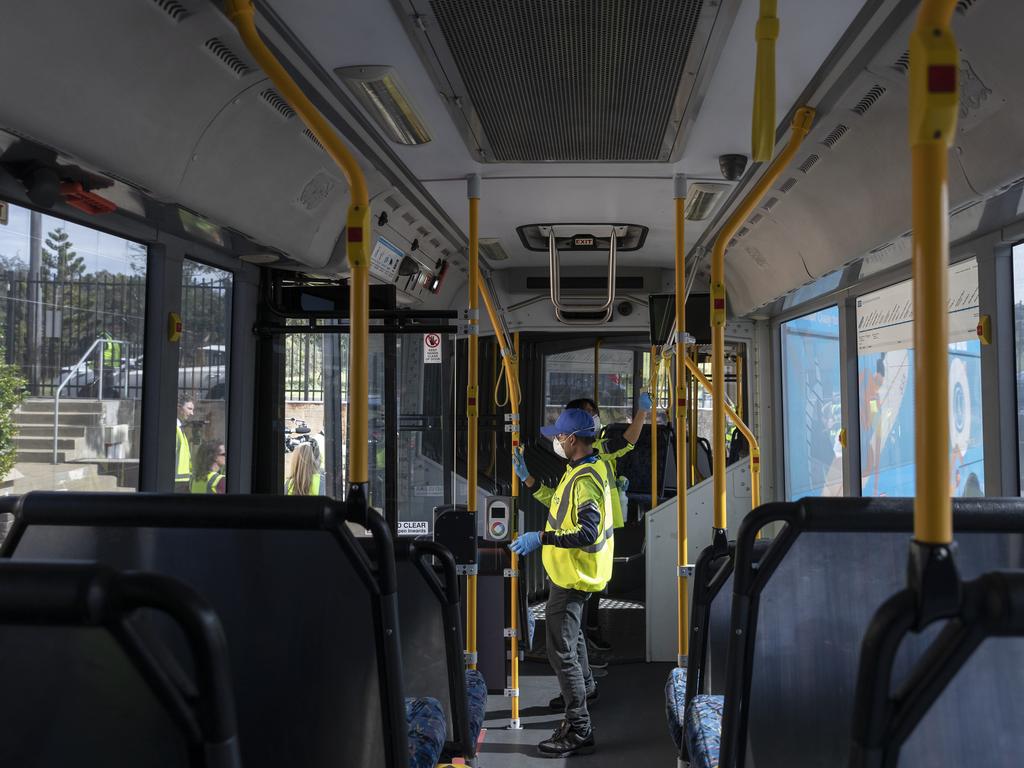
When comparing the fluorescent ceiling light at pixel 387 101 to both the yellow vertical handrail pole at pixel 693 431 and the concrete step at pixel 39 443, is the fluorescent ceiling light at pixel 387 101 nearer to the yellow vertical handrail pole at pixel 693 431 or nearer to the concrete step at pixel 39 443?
the concrete step at pixel 39 443

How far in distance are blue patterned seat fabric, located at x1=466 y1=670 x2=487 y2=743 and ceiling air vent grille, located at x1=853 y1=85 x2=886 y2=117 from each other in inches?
96.3

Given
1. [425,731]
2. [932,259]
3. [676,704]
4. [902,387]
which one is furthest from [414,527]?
[932,259]

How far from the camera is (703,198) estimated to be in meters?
4.41

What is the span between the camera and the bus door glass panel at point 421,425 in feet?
15.8

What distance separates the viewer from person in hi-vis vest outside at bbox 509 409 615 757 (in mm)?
4402

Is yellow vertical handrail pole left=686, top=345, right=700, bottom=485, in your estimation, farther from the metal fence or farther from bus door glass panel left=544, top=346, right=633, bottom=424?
the metal fence

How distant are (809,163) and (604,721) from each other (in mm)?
3353

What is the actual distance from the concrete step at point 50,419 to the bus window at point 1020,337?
11.3 feet

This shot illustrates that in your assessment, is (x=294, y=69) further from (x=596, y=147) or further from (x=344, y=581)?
(x=344, y=581)

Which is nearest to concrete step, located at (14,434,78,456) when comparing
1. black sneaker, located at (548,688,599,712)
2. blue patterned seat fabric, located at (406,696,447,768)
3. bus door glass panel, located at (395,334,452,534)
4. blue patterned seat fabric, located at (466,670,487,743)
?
blue patterned seat fabric, located at (406,696,447,768)

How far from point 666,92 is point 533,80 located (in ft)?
1.52

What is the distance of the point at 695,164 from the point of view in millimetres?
3762

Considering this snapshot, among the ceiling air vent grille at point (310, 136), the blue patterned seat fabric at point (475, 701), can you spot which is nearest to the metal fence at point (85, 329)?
the ceiling air vent grille at point (310, 136)

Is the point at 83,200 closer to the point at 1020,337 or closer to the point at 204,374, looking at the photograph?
the point at 204,374
